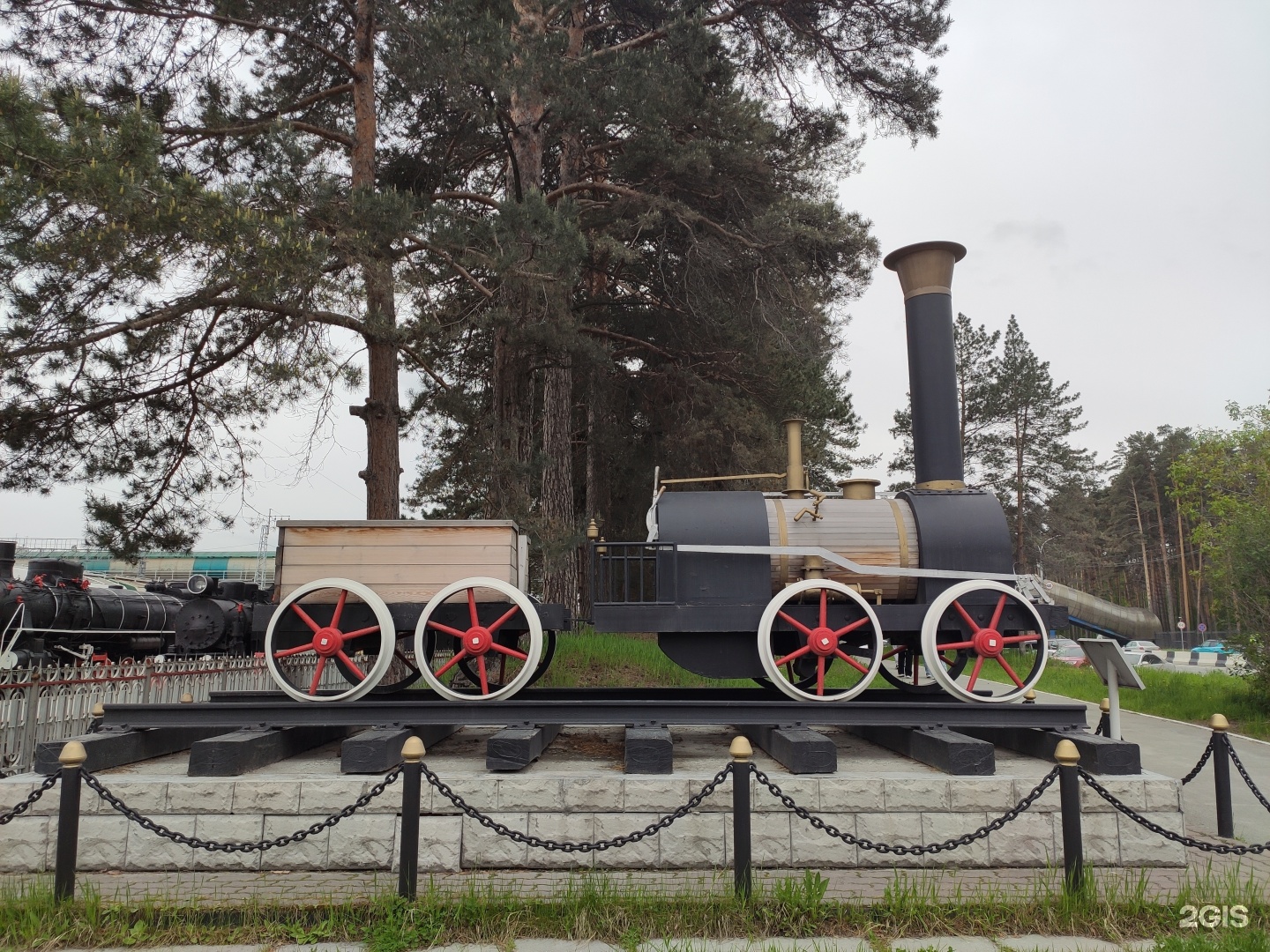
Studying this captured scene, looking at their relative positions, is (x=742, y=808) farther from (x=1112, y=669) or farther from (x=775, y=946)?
(x=1112, y=669)

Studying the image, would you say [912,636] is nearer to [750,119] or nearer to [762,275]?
[762,275]

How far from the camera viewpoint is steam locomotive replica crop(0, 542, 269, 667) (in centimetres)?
1331

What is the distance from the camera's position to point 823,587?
6.11 metres

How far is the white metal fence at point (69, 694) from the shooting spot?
27.4ft

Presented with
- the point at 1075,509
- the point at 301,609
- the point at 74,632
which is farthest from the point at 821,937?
the point at 1075,509

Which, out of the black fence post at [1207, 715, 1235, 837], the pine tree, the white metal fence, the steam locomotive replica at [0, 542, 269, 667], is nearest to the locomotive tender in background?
the black fence post at [1207, 715, 1235, 837]

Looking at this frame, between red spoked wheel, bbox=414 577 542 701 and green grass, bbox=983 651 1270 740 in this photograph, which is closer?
red spoked wheel, bbox=414 577 542 701

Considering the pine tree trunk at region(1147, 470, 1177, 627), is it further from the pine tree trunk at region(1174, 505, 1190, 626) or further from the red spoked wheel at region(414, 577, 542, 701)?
the red spoked wheel at region(414, 577, 542, 701)

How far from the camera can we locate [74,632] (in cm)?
1490

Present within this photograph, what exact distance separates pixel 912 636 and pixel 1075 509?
46311 mm

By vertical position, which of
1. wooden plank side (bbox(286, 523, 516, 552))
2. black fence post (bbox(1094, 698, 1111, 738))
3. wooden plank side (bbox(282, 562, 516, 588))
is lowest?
black fence post (bbox(1094, 698, 1111, 738))

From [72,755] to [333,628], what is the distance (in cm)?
188

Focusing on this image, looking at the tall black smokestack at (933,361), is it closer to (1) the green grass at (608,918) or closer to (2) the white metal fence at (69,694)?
(1) the green grass at (608,918)

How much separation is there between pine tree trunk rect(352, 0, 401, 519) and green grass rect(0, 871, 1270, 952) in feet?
25.1
